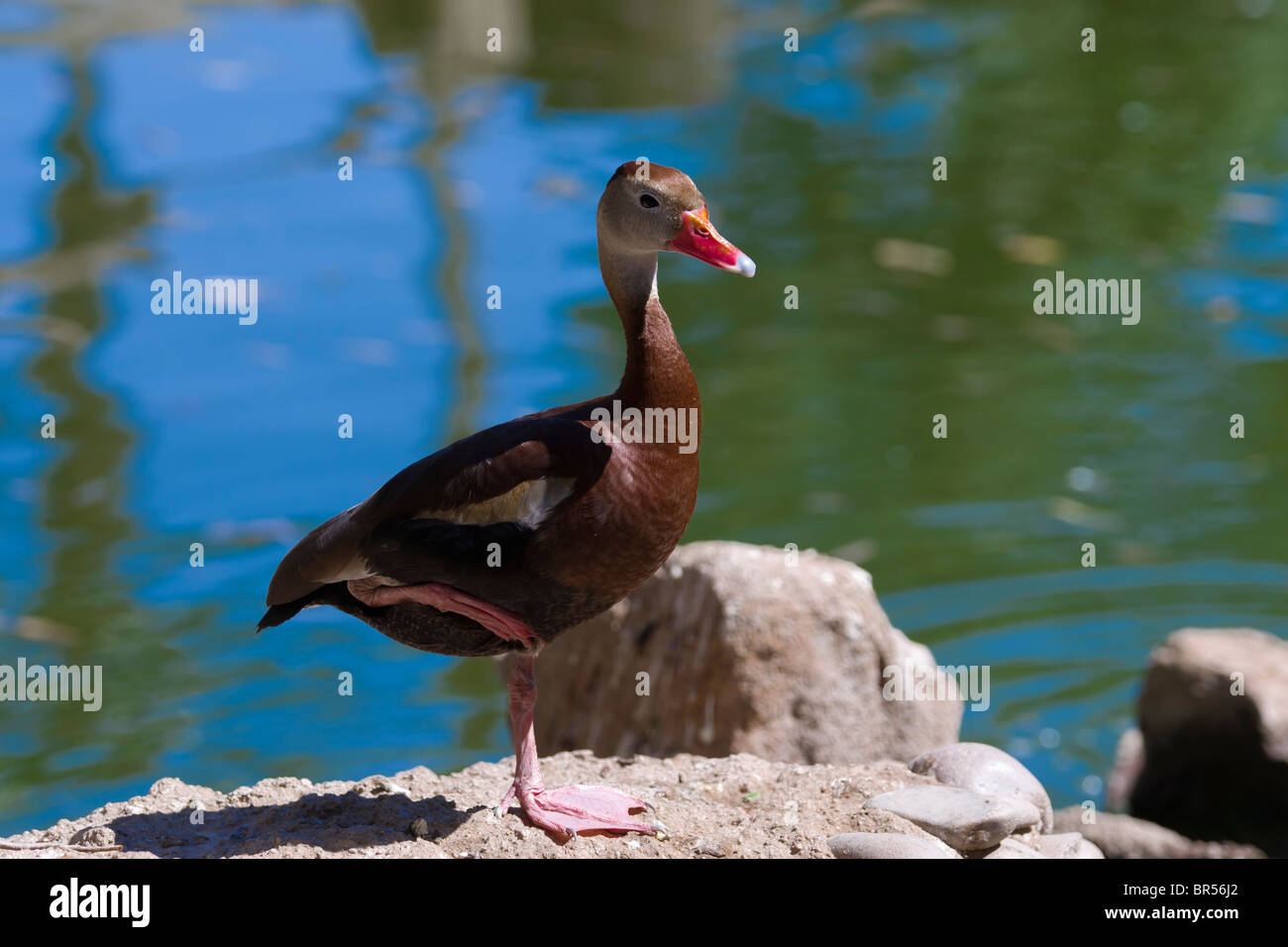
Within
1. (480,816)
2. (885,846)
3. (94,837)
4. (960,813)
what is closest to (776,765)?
(960,813)

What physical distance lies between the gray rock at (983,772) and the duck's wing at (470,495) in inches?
67.4

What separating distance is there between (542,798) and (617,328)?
7.05 m

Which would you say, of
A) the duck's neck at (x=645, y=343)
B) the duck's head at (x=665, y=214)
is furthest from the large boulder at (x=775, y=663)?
the duck's head at (x=665, y=214)

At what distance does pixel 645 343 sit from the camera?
4395 mm

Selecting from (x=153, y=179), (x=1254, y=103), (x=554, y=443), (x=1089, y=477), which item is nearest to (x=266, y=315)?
(x=153, y=179)

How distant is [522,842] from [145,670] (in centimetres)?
437

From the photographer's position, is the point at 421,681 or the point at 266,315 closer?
the point at 421,681

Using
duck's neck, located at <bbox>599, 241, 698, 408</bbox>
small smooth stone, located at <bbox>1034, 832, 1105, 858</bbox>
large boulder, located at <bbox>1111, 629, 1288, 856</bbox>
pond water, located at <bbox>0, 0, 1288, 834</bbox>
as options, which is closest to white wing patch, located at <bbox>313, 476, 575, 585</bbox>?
duck's neck, located at <bbox>599, 241, 698, 408</bbox>

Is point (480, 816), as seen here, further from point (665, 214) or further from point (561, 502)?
point (665, 214)

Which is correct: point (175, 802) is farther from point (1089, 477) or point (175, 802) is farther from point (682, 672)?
point (1089, 477)

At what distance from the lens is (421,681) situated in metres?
8.47

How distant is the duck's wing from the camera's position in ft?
14.0

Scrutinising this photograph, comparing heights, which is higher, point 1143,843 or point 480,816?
point 480,816

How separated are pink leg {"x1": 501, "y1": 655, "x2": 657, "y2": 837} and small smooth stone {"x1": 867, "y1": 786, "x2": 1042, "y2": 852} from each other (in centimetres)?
75
